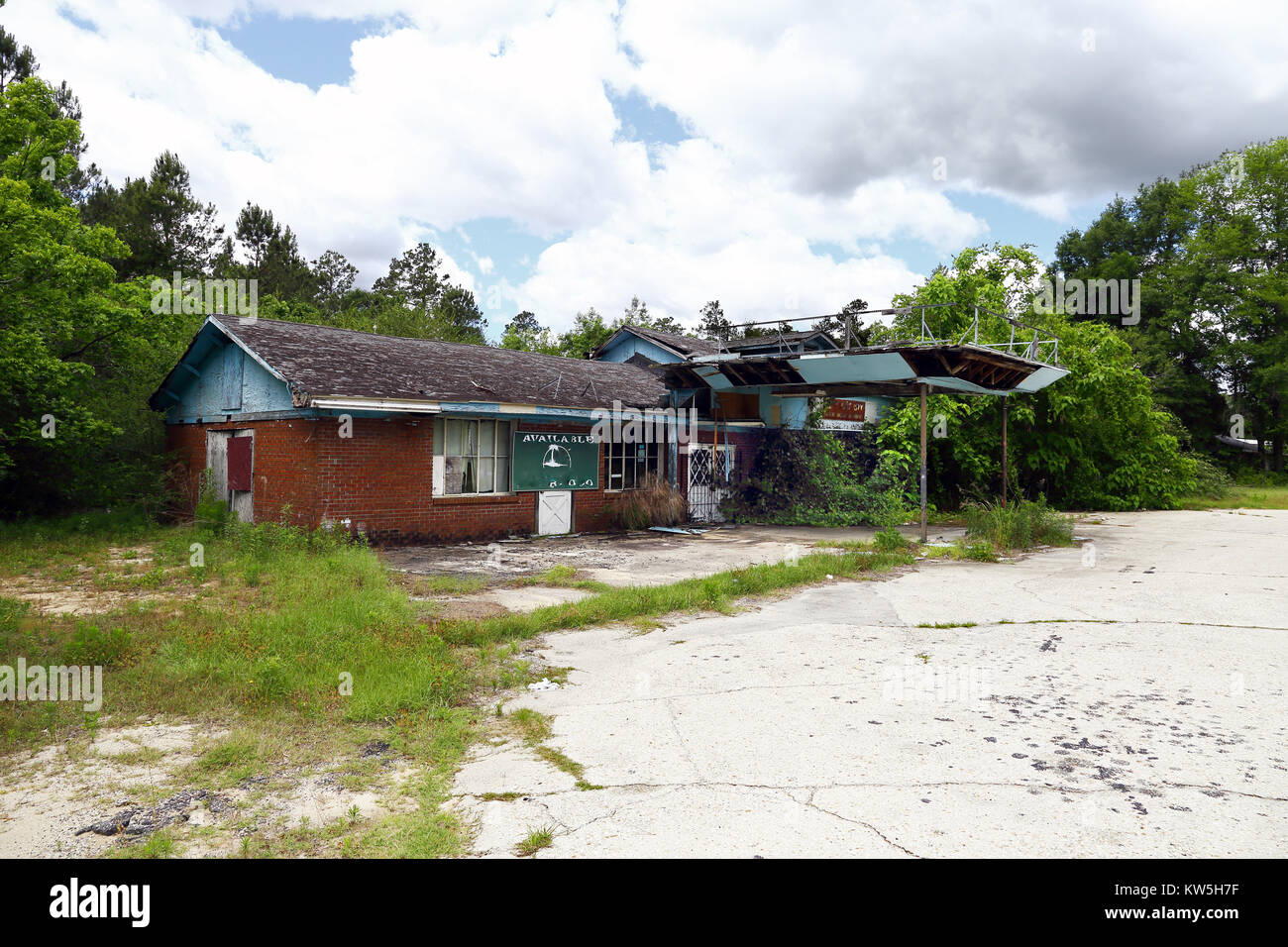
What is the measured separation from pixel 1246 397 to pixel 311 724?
54.3 metres

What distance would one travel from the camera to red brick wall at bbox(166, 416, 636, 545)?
1406 cm

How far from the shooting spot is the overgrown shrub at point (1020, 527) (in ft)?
49.7

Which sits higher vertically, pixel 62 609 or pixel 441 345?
pixel 441 345

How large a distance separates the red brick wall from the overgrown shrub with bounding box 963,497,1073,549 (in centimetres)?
969

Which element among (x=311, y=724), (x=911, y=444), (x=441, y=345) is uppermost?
(x=441, y=345)

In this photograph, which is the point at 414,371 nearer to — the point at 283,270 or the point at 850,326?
the point at 850,326

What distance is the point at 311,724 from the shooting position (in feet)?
17.2

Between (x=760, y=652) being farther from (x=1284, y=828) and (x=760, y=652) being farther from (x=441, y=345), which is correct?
(x=441, y=345)

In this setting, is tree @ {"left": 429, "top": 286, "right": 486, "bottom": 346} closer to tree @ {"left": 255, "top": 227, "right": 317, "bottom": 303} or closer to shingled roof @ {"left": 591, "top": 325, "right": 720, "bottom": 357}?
tree @ {"left": 255, "top": 227, "right": 317, "bottom": 303}

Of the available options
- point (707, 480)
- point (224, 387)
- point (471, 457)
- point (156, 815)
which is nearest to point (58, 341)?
point (224, 387)

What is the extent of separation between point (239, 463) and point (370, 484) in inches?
137
